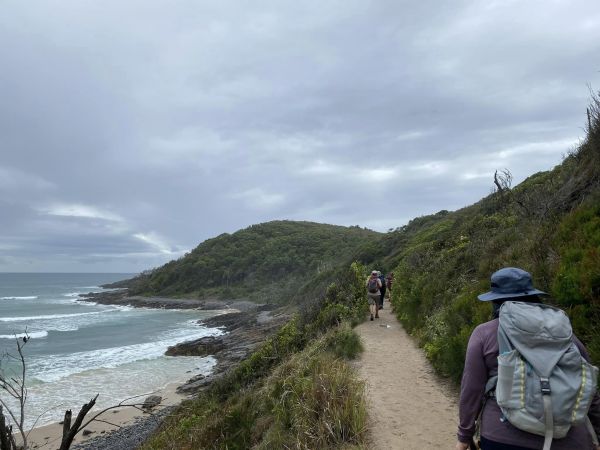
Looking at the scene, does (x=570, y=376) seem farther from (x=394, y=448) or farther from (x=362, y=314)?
(x=362, y=314)

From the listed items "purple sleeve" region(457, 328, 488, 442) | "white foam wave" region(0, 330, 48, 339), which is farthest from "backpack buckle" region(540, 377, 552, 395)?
"white foam wave" region(0, 330, 48, 339)

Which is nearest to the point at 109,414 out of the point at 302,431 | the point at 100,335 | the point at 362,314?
the point at 362,314

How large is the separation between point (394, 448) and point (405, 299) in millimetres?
8670

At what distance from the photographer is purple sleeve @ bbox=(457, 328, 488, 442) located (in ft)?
8.15

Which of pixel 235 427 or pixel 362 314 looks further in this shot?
pixel 362 314

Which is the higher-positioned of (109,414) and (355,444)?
(355,444)

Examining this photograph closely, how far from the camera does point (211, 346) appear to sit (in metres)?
28.8

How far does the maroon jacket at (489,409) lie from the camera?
7.16 ft

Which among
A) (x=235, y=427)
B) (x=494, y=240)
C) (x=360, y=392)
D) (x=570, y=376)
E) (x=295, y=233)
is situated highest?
(x=295, y=233)

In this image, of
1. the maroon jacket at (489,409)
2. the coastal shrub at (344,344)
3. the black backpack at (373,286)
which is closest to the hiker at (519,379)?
the maroon jacket at (489,409)

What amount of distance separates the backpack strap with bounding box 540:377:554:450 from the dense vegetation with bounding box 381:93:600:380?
2.57 meters

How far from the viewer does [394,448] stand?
4.85 metres

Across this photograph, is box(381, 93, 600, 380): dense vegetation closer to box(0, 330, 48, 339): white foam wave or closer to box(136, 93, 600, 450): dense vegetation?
box(136, 93, 600, 450): dense vegetation

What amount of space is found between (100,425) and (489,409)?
17.1m
